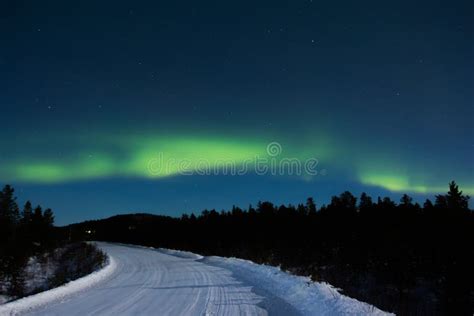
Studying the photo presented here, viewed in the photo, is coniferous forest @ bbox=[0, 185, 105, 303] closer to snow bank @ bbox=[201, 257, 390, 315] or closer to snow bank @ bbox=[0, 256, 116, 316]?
snow bank @ bbox=[0, 256, 116, 316]

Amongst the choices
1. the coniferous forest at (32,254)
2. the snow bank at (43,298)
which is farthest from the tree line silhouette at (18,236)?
the snow bank at (43,298)

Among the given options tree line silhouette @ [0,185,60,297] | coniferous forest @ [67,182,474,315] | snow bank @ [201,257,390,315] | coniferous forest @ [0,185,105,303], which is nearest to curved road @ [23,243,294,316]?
snow bank @ [201,257,390,315]

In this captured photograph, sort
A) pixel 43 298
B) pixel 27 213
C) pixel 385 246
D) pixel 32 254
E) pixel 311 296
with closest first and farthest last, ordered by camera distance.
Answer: pixel 43 298 → pixel 311 296 → pixel 385 246 → pixel 32 254 → pixel 27 213

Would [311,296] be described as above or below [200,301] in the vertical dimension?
above

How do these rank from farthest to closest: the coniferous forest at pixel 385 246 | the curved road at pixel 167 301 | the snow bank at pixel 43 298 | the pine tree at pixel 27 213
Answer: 1. the pine tree at pixel 27 213
2. the coniferous forest at pixel 385 246
3. the curved road at pixel 167 301
4. the snow bank at pixel 43 298

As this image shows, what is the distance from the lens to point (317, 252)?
6550cm

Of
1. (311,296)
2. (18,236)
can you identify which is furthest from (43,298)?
(18,236)

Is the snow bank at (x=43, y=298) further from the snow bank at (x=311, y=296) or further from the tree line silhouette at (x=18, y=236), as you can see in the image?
the tree line silhouette at (x=18, y=236)

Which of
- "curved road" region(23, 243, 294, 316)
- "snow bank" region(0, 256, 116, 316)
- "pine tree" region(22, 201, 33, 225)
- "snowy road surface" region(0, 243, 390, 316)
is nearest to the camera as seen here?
"snow bank" region(0, 256, 116, 316)

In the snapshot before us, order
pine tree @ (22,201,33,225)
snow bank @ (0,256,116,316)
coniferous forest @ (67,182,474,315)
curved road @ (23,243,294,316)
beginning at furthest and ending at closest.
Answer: pine tree @ (22,201,33,225), coniferous forest @ (67,182,474,315), curved road @ (23,243,294,316), snow bank @ (0,256,116,316)

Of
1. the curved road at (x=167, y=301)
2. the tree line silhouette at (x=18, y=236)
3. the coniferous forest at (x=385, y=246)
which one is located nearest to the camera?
the curved road at (x=167, y=301)

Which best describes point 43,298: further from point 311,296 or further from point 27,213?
point 27,213

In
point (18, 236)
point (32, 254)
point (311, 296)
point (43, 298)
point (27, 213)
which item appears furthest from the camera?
point (27, 213)

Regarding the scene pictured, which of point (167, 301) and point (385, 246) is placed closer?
point (167, 301)
